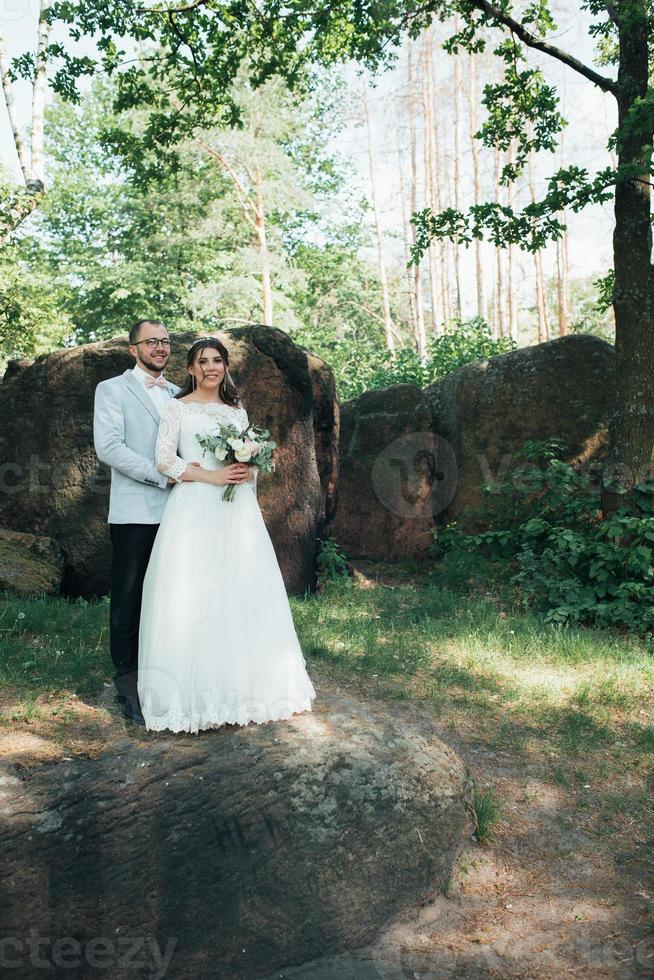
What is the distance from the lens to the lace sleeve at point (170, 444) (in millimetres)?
4391

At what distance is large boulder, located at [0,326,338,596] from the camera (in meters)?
7.51

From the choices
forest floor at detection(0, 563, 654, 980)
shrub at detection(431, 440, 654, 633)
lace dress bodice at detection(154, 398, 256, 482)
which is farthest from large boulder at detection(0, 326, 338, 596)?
lace dress bodice at detection(154, 398, 256, 482)

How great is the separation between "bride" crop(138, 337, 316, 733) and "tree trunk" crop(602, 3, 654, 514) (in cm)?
409

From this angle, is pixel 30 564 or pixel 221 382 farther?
pixel 30 564

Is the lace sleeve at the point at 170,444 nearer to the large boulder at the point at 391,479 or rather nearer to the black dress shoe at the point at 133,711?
the black dress shoe at the point at 133,711

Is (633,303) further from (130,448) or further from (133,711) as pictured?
(133,711)

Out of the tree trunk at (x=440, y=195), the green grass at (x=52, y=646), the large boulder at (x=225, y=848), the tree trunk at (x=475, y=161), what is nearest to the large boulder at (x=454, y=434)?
the green grass at (x=52, y=646)

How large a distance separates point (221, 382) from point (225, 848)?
99.5 inches

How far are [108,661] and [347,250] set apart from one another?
25.7 meters

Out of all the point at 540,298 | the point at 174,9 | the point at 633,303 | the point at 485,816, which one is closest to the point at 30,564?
the point at 485,816

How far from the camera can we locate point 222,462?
4.45 metres

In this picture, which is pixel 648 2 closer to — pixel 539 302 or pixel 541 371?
pixel 541 371

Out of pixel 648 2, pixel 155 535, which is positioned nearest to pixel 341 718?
pixel 155 535

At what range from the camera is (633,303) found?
23.2ft
